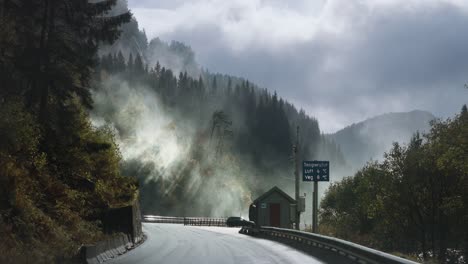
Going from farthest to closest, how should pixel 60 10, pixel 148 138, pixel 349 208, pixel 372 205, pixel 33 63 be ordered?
pixel 148 138 < pixel 349 208 < pixel 372 205 < pixel 60 10 < pixel 33 63

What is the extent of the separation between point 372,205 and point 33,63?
111ft

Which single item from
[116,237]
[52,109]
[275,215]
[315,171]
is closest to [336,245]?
[116,237]

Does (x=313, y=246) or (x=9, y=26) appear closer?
(x=9, y=26)

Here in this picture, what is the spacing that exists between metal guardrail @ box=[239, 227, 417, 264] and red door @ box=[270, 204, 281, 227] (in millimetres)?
23608

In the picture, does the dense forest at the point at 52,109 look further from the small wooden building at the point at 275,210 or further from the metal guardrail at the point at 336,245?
the small wooden building at the point at 275,210

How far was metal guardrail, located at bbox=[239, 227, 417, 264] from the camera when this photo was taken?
47.6ft

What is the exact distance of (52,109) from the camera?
2725 centimetres

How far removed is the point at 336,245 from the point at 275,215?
4681 centimetres

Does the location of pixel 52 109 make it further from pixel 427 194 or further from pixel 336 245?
pixel 427 194

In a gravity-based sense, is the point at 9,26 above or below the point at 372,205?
above

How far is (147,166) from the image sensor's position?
145000 mm

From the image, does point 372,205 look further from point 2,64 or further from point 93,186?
point 2,64

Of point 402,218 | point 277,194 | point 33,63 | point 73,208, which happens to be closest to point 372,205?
point 402,218

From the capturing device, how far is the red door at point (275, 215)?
67.6 m
